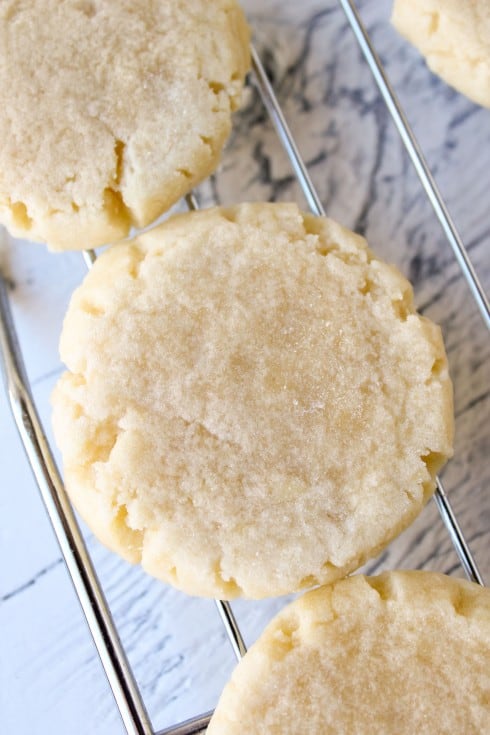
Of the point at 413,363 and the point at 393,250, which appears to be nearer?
the point at 413,363

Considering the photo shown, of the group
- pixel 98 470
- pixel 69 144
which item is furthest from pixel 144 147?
pixel 98 470

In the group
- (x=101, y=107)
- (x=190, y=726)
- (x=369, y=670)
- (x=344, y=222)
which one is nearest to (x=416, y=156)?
(x=344, y=222)

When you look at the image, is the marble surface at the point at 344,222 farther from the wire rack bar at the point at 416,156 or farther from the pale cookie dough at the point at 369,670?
the pale cookie dough at the point at 369,670

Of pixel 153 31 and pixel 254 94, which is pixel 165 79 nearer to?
pixel 153 31

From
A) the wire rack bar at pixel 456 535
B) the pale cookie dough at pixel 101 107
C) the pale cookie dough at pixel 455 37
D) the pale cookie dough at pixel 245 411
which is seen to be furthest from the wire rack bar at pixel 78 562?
the pale cookie dough at pixel 455 37

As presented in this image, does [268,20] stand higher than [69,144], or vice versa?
[268,20]

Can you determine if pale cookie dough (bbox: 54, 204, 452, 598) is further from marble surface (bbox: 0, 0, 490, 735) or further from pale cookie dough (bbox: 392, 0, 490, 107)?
pale cookie dough (bbox: 392, 0, 490, 107)

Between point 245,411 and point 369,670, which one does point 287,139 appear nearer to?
point 245,411
